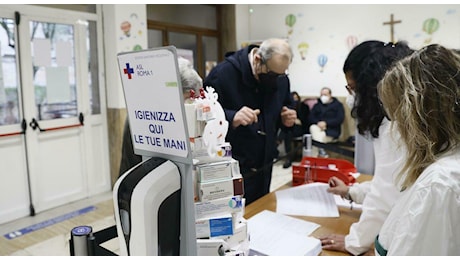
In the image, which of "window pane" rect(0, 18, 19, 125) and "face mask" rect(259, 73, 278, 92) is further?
"window pane" rect(0, 18, 19, 125)

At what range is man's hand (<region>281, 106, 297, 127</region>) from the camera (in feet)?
6.70

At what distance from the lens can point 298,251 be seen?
1.21 metres

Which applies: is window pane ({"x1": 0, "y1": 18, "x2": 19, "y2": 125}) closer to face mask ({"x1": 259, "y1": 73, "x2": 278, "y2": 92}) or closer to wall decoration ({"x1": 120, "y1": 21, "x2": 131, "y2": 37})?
wall decoration ({"x1": 120, "y1": 21, "x2": 131, "y2": 37})

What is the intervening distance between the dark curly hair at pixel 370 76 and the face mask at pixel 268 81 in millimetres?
730

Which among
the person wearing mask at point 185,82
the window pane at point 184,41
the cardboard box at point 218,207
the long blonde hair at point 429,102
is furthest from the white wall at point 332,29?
the cardboard box at point 218,207

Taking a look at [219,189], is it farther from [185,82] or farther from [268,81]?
[268,81]

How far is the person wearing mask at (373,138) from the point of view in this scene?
3.94 ft

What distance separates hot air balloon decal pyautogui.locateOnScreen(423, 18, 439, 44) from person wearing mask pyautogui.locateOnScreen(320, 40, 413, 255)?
4140 mm

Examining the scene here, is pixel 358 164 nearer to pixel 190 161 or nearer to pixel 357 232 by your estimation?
pixel 357 232

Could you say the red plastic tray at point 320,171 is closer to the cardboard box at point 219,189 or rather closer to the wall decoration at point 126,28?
the cardboard box at point 219,189

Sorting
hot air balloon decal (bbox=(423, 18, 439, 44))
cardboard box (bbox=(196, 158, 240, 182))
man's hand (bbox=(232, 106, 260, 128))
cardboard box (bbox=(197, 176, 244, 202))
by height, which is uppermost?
hot air balloon decal (bbox=(423, 18, 439, 44))

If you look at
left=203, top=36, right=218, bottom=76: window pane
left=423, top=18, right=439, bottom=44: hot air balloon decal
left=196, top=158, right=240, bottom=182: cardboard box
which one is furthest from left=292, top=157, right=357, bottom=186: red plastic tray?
left=203, top=36, right=218, bottom=76: window pane

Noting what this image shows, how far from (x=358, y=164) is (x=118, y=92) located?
9.12 ft

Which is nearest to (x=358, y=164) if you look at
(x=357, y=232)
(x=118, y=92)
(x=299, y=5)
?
(x=357, y=232)
